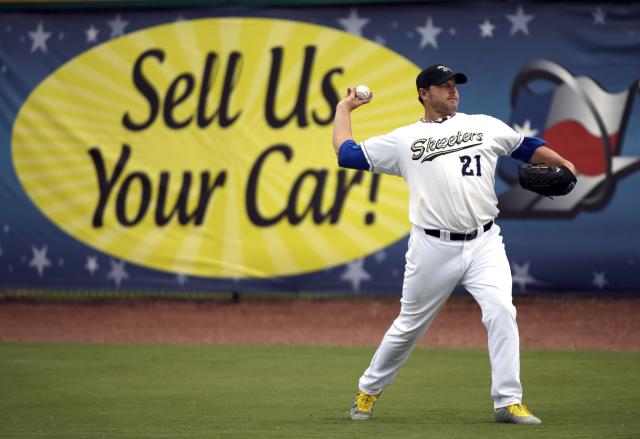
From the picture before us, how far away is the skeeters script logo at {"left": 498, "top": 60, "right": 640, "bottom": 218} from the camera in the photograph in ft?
38.1

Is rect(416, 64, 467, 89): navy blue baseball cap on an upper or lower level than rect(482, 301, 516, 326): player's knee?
upper

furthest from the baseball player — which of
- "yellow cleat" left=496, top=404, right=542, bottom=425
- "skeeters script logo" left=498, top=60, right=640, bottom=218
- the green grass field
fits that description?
"skeeters script logo" left=498, top=60, right=640, bottom=218

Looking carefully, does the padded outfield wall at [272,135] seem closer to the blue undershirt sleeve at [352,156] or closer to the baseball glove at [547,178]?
the baseball glove at [547,178]

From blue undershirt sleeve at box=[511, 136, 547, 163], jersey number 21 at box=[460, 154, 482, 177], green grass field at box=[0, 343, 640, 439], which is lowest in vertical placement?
green grass field at box=[0, 343, 640, 439]

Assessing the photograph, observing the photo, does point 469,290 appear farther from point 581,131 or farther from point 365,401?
point 581,131

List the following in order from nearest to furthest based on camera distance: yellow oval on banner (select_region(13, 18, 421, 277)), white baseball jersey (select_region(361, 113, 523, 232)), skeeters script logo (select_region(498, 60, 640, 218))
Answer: white baseball jersey (select_region(361, 113, 523, 232)), skeeters script logo (select_region(498, 60, 640, 218)), yellow oval on banner (select_region(13, 18, 421, 277))

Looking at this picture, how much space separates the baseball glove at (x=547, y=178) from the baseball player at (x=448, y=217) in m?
0.04

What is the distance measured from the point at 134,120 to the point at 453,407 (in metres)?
6.79

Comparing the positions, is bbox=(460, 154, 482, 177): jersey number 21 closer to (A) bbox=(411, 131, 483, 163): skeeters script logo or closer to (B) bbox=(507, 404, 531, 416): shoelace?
(A) bbox=(411, 131, 483, 163): skeeters script logo

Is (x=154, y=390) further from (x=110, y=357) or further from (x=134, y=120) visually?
(x=134, y=120)

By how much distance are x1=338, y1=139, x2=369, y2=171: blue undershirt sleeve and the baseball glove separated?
2.78 feet

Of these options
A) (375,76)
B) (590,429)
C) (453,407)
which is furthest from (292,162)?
(590,429)

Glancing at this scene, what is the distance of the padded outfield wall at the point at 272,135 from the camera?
459 inches

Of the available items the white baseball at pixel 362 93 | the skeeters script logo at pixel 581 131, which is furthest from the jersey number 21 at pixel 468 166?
the skeeters script logo at pixel 581 131
